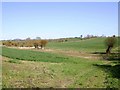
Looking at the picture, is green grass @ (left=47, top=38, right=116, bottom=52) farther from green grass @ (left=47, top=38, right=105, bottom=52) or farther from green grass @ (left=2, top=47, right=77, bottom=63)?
green grass @ (left=2, top=47, right=77, bottom=63)

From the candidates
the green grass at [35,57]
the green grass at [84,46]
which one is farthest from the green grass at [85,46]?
the green grass at [35,57]

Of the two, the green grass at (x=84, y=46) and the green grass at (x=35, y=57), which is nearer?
the green grass at (x=35, y=57)

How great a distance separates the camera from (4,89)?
43.5ft

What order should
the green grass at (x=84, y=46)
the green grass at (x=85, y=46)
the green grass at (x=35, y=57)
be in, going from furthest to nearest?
the green grass at (x=84, y=46)
the green grass at (x=85, y=46)
the green grass at (x=35, y=57)

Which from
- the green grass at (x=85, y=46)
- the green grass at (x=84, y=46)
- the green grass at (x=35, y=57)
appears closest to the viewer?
the green grass at (x=35, y=57)

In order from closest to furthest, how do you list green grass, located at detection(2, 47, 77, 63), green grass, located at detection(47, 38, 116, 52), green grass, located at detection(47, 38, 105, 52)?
green grass, located at detection(2, 47, 77, 63)
green grass, located at detection(47, 38, 116, 52)
green grass, located at detection(47, 38, 105, 52)

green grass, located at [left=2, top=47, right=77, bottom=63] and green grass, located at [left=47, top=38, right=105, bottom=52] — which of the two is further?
green grass, located at [left=47, top=38, right=105, bottom=52]

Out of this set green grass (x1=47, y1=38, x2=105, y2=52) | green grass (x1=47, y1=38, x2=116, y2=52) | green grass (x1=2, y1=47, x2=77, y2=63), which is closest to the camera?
green grass (x1=2, y1=47, x2=77, y2=63)

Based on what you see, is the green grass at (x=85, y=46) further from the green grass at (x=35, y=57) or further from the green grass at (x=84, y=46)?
the green grass at (x=35, y=57)

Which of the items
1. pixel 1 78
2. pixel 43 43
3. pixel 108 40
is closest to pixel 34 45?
pixel 43 43

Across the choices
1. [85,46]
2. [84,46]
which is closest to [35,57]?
[85,46]

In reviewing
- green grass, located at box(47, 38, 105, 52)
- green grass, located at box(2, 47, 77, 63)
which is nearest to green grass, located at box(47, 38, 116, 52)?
green grass, located at box(47, 38, 105, 52)

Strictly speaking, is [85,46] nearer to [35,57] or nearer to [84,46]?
[84,46]

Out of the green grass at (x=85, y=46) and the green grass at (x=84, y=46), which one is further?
the green grass at (x=84, y=46)
